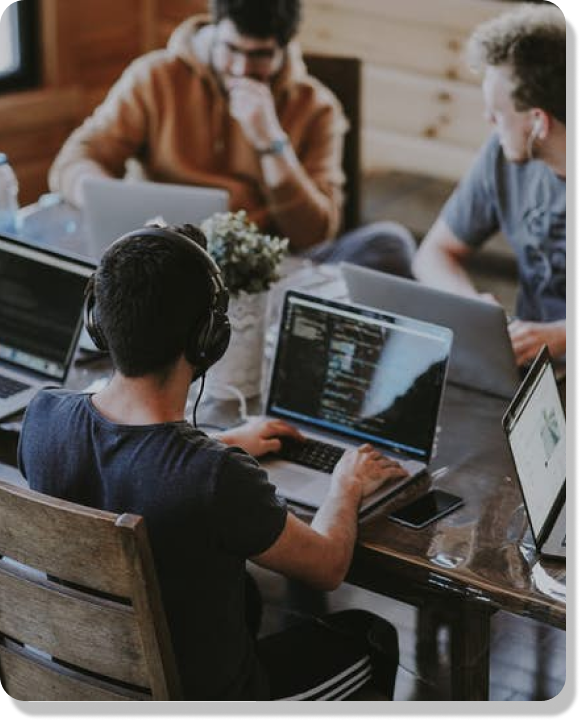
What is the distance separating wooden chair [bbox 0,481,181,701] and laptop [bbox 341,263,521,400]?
37.1 inches

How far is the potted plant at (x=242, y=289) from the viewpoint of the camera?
2418mm

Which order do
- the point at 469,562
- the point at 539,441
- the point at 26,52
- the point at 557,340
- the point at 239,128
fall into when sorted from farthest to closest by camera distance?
1. the point at 26,52
2. the point at 239,128
3. the point at 557,340
4. the point at 539,441
5. the point at 469,562


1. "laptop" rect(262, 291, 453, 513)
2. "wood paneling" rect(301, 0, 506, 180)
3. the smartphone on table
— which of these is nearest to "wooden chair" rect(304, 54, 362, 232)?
"wood paneling" rect(301, 0, 506, 180)

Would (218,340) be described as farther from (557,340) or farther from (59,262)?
(557,340)

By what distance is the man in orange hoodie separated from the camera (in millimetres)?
3385

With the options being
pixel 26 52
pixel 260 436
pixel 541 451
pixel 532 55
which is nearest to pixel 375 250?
pixel 532 55

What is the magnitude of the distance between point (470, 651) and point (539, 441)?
0.35 metres

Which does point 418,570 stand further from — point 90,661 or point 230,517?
point 90,661

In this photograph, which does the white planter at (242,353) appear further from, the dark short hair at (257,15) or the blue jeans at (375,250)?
the dark short hair at (257,15)

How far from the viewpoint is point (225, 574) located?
1757 mm

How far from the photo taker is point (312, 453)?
7.41 ft

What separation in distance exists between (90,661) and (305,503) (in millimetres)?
483

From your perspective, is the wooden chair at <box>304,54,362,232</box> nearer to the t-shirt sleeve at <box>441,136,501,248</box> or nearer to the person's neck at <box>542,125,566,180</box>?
the t-shirt sleeve at <box>441,136,501,248</box>

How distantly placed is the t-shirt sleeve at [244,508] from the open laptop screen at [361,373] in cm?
54
